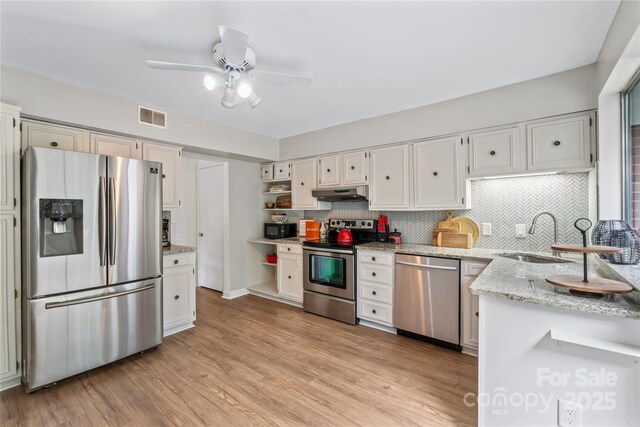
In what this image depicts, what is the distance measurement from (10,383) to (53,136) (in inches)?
78.7

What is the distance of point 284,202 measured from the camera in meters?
4.54

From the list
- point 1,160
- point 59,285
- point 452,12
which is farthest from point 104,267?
point 452,12

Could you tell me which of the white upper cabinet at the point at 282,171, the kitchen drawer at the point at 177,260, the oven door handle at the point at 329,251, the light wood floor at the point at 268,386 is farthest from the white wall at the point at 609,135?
the kitchen drawer at the point at 177,260

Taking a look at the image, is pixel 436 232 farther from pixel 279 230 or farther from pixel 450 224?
pixel 279 230

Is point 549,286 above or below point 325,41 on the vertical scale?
below

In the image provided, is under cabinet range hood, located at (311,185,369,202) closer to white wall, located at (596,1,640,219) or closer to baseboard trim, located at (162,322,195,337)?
white wall, located at (596,1,640,219)

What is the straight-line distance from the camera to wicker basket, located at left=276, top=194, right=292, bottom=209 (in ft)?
14.7

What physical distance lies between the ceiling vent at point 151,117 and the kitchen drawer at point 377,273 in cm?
276

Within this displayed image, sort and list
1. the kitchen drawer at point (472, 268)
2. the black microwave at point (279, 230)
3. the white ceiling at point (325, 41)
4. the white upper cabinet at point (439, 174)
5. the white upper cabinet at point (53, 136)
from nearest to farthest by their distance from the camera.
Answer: the white ceiling at point (325, 41) → the white upper cabinet at point (53, 136) → the kitchen drawer at point (472, 268) → the white upper cabinet at point (439, 174) → the black microwave at point (279, 230)

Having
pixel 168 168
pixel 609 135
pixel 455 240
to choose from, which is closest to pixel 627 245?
pixel 609 135

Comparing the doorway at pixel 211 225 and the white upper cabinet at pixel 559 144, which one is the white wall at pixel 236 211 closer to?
the doorway at pixel 211 225

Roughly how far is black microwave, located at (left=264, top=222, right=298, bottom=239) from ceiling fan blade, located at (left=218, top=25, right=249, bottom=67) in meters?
2.89

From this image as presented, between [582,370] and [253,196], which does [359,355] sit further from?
[253,196]

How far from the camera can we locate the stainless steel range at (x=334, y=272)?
3.27 m
